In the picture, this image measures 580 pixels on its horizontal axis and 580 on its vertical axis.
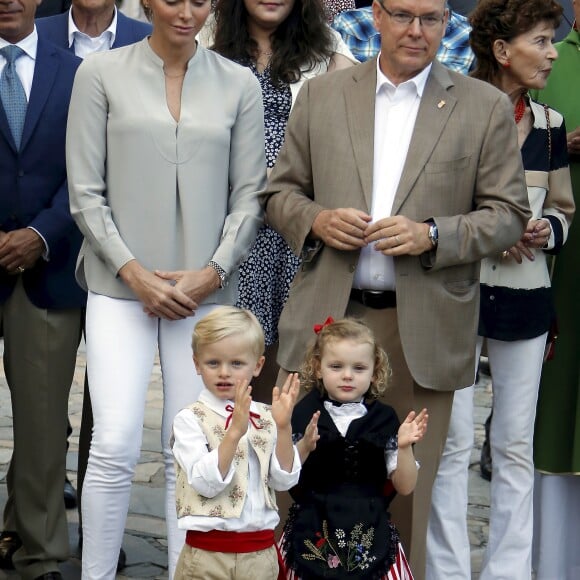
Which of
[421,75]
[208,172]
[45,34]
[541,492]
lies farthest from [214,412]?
[45,34]

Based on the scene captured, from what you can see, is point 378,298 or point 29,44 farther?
point 29,44

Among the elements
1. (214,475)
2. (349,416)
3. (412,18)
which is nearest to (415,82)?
(412,18)

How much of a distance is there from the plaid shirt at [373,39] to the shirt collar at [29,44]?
1.41m

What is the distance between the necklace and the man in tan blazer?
1.65ft

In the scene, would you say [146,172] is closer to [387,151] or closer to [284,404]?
[387,151]

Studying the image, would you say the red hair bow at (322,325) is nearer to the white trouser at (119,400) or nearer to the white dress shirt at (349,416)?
the white dress shirt at (349,416)

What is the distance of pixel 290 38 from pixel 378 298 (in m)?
1.28

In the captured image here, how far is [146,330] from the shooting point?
4.84 meters

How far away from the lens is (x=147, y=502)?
6.47m

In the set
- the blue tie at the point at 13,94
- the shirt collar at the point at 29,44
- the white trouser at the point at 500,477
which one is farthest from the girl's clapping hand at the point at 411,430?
the shirt collar at the point at 29,44

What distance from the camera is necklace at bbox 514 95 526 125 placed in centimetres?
521

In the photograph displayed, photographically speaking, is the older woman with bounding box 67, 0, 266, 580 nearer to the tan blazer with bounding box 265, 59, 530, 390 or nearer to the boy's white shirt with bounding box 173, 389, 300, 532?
the tan blazer with bounding box 265, 59, 530, 390

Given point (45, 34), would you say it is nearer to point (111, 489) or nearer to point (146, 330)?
point (146, 330)

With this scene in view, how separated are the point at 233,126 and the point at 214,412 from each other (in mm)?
1191
